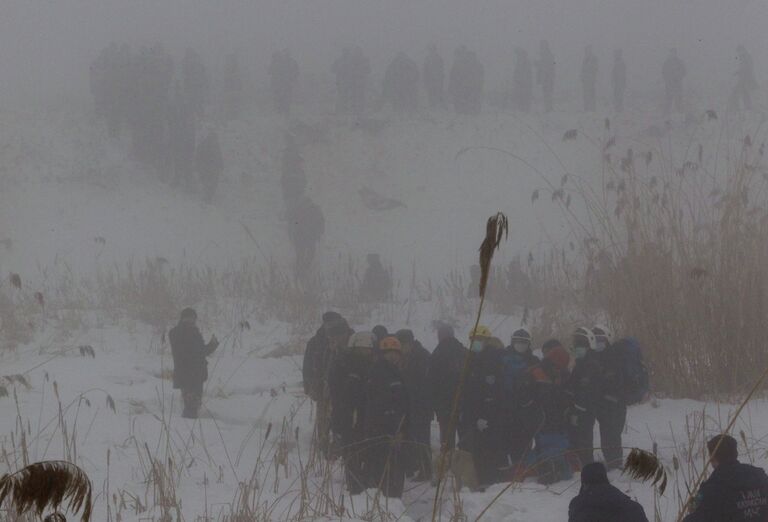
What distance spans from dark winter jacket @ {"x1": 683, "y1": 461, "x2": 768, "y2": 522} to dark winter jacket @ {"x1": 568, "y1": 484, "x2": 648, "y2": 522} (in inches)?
19.7

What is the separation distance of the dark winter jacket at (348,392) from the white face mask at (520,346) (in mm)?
1385

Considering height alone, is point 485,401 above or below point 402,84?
below

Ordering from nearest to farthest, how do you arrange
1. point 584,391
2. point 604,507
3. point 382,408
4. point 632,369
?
point 604,507 → point 382,408 → point 632,369 → point 584,391

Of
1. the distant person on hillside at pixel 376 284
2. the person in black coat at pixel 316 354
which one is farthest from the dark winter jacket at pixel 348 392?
the distant person on hillside at pixel 376 284

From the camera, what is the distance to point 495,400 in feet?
19.6

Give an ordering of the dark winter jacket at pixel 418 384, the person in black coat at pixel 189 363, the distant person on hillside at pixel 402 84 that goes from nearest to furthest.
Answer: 1. the dark winter jacket at pixel 418 384
2. the person in black coat at pixel 189 363
3. the distant person on hillside at pixel 402 84

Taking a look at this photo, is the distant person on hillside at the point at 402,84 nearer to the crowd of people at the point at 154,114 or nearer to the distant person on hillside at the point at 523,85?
the distant person on hillside at the point at 523,85

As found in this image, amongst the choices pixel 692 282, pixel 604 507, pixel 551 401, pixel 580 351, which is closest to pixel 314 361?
pixel 551 401

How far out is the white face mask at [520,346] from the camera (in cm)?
638

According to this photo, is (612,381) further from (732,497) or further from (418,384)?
(732,497)

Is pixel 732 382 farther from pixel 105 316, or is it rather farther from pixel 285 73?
pixel 285 73

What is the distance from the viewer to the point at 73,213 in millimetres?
20609

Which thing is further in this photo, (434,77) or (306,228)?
(434,77)

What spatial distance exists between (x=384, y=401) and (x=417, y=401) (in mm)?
1048
